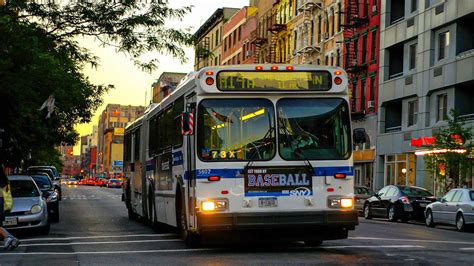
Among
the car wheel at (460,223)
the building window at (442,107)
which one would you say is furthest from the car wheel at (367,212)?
the building window at (442,107)

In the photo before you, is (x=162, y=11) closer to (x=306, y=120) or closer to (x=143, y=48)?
(x=143, y=48)

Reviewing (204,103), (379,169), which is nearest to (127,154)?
(204,103)

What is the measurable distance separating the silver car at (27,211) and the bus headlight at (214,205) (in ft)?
20.6

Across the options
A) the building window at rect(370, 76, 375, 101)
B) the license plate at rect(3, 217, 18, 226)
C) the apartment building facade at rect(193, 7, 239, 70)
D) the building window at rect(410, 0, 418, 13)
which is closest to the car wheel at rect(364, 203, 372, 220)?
the building window at rect(410, 0, 418, 13)

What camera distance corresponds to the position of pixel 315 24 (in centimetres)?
6062

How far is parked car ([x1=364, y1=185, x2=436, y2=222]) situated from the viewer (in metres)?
30.4

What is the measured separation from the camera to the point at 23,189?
20172 millimetres

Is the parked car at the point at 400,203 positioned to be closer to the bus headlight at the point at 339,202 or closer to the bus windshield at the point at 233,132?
the bus headlight at the point at 339,202

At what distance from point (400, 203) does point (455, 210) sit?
4670 mm

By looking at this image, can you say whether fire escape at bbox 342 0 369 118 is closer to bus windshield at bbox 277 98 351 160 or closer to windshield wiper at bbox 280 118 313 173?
bus windshield at bbox 277 98 351 160

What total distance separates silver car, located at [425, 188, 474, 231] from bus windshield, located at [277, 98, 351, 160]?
1190 cm

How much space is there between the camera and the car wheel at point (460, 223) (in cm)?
2548

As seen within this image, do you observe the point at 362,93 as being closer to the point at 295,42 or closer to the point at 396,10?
the point at 396,10

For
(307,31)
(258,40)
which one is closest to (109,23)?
(307,31)
